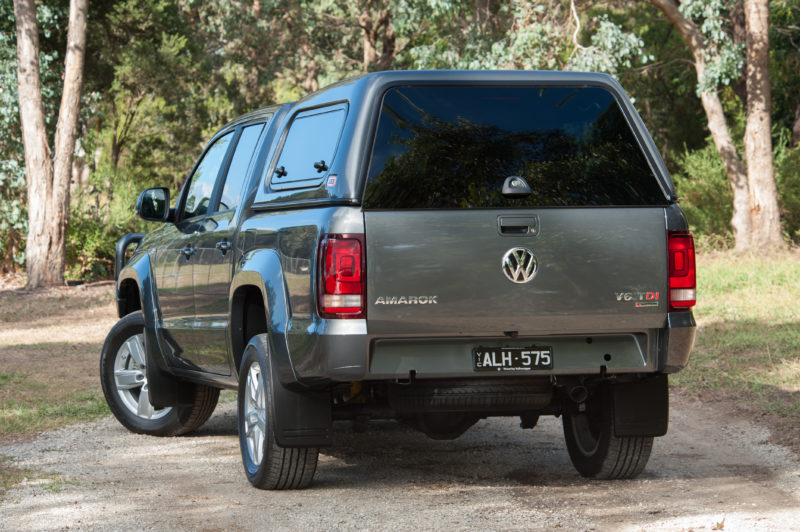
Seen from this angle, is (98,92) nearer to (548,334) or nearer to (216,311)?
(216,311)

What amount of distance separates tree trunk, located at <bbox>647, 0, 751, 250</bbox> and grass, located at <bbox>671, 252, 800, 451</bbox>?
3174 millimetres

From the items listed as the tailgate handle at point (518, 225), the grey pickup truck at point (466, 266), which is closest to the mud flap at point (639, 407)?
the grey pickup truck at point (466, 266)

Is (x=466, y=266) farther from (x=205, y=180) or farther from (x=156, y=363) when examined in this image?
(x=156, y=363)

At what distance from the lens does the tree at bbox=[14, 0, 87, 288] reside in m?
21.9

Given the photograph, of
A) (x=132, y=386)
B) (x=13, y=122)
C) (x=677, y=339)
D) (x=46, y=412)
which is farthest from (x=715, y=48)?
(x=677, y=339)

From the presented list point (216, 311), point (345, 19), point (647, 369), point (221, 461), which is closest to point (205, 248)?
point (216, 311)

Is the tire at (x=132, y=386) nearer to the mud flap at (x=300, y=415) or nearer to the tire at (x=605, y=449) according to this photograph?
the mud flap at (x=300, y=415)

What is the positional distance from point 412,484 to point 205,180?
2.68 metres

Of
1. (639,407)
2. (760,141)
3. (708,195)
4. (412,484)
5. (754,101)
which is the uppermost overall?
(754,101)

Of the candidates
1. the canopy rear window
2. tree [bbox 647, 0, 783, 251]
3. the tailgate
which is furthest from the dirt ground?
tree [bbox 647, 0, 783, 251]

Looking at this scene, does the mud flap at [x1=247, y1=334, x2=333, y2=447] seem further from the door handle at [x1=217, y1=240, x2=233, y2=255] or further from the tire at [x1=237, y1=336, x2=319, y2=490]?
the door handle at [x1=217, y1=240, x2=233, y2=255]

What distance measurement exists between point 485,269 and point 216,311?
2.18 meters

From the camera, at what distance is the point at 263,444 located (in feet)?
20.0

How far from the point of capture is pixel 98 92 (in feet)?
93.3
